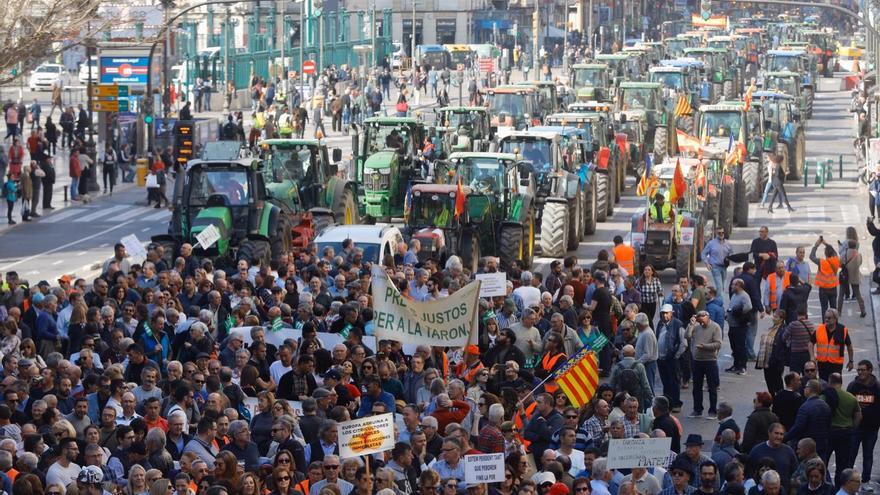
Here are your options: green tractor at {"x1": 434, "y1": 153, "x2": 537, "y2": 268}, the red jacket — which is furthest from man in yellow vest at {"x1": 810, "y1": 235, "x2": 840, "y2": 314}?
the red jacket

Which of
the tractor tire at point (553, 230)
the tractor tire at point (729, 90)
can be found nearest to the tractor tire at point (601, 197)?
the tractor tire at point (553, 230)

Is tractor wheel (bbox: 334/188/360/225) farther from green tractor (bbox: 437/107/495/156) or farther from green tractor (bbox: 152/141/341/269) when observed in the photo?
green tractor (bbox: 437/107/495/156)

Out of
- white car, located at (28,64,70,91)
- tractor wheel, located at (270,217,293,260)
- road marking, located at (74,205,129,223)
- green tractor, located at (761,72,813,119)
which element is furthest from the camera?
white car, located at (28,64,70,91)

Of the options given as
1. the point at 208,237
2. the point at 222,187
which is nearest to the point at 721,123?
the point at 222,187

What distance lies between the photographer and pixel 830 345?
21.3m

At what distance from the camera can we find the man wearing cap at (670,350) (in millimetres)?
21859

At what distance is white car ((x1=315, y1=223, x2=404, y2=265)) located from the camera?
27.6 metres

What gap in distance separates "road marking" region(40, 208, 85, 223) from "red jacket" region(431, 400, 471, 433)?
84.7 ft

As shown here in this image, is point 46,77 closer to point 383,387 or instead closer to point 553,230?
point 553,230

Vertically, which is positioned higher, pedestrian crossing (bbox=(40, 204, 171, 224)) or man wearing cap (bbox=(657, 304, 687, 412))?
man wearing cap (bbox=(657, 304, 687, 412))

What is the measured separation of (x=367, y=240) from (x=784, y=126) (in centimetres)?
2323

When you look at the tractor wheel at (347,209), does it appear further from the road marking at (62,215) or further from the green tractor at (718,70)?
the green tractor at (718,70)

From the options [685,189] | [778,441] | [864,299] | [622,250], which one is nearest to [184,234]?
[622,250]

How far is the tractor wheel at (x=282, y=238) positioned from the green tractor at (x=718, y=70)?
42.4m
